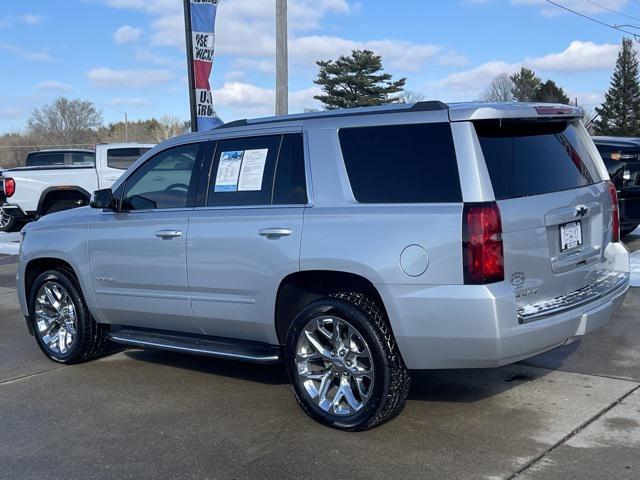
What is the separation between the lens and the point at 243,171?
5.30 meters

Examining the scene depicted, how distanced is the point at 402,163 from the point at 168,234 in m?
1.93

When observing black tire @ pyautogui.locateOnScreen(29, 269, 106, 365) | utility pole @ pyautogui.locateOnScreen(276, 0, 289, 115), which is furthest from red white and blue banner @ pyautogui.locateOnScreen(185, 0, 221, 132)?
black tire @ pyautogui.locateOnScreen(29, 269, 106, 365)

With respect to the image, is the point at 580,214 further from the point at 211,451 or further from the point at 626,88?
the point at 626,88

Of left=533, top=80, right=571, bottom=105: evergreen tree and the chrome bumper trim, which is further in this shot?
left=533, top=80, right=571, bottom=105: evergreen tree

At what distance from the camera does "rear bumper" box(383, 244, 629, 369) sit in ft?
13.4

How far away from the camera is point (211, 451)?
4.44m

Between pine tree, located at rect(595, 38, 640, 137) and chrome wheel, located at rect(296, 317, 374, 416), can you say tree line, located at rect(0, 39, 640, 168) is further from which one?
chrome wheel, located at rect(296, 317, 374, 416)

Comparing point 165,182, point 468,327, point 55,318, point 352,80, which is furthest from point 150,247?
point 352,80

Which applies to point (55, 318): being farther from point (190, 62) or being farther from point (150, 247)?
point (190, 62)

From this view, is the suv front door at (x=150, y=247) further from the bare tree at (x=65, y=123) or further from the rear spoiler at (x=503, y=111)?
the bare tree at (x=65, y=123)

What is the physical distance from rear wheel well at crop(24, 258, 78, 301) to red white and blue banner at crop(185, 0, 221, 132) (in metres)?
4.67

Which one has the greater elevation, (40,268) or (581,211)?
(581,211)

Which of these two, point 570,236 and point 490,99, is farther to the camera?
point 490,99

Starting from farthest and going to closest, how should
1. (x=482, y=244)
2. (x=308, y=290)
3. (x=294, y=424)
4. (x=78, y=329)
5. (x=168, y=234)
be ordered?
1. (x=78, y=329)
2. (x=168, y=234)
3. (x=308, y=290)
4. (x=294, y=424)
5. (x=482, y=244)
